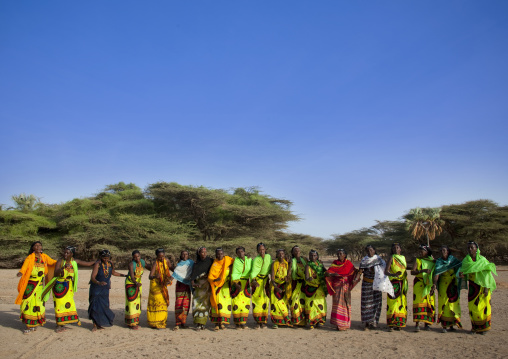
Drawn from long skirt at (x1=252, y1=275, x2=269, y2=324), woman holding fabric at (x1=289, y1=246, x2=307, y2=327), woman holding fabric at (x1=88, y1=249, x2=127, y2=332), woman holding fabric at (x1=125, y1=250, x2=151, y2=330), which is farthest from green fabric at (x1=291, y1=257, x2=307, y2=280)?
woman holding fabric at (x1=88, y1=249, x2=127, y2=332)

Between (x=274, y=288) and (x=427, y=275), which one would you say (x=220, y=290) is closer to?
(x=274, y=288)

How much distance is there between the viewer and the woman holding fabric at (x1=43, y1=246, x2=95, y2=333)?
7.16 m

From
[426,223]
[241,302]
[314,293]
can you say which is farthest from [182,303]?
[426,223]

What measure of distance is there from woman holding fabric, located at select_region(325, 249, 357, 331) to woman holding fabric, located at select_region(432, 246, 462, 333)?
165cm

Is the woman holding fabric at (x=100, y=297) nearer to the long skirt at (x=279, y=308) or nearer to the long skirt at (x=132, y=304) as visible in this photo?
the long skirt at (x=132, y=304)

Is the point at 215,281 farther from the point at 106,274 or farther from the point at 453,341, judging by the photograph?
the point at 453,341

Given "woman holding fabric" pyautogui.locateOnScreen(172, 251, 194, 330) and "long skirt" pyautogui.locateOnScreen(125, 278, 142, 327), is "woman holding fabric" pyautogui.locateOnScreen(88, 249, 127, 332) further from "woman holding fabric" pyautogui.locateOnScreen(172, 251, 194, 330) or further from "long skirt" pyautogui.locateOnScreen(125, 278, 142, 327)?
"woman holding fabric" pyautogui.locateOnScreen(172, 251, 194, 330)

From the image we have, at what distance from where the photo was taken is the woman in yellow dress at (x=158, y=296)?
24.8ft

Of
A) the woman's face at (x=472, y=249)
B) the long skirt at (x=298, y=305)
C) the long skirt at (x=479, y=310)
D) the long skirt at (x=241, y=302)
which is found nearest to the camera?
the long skirt at (x=479, y=310)

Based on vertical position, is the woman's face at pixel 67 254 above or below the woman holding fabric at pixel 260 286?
above

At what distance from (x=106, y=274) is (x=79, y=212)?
24.7 m

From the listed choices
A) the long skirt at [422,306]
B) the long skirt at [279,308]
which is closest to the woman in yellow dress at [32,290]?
the long skirt at [279,308]

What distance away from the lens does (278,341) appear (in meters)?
6.59

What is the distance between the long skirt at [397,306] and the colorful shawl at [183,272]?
4.01 m
